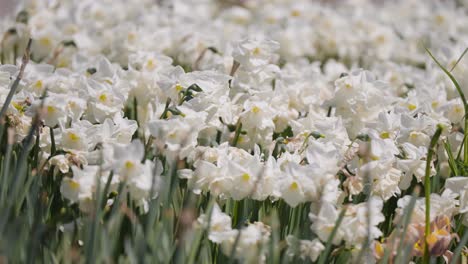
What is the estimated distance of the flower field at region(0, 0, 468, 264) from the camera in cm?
196

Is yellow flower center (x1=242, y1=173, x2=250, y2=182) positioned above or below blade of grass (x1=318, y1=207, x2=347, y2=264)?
below

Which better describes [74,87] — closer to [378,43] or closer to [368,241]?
[368,241]

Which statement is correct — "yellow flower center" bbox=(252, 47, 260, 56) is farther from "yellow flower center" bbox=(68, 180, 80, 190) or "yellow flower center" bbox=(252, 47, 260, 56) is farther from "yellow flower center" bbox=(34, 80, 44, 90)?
"yellow flower center" bbox=(68, 180, 80, 190)

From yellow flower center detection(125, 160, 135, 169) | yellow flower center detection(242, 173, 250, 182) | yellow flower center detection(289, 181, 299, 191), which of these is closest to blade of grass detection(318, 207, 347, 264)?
yellow flower center detection(289, 181, 299, 191)

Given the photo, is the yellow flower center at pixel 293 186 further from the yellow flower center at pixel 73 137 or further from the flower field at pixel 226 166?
Answer: the yellow flower center at pixel 73 137

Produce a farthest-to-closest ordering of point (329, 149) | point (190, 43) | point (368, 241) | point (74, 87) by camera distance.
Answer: point (190, 43) → point (74, 87) → point (329, 149) → point (368, 241)

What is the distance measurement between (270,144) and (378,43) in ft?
9.82

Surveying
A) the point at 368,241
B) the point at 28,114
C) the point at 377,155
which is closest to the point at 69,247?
the point at 28,114

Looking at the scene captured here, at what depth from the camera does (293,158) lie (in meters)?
2.41

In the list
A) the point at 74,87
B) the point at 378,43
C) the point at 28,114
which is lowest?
the point at 378,43

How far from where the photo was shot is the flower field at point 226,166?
6.42ft

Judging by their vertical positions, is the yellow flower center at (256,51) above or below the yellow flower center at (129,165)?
below

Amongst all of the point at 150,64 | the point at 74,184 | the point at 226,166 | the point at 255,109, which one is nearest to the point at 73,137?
the point at 74,184

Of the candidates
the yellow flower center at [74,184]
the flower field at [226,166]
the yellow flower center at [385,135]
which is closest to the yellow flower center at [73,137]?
the flower field at [226,166]
